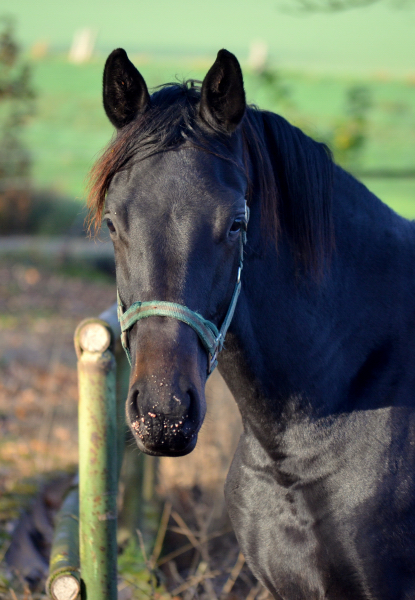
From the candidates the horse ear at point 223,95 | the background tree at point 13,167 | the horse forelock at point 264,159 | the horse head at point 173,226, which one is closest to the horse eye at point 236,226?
the horse head at point 173,226

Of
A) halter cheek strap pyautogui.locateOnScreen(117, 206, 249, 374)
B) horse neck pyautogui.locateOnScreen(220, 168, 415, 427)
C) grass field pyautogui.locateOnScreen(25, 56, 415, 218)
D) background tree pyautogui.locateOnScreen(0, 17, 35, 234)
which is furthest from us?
grass field pyautogui.locateOnScreen(25, 56, 415, 218)

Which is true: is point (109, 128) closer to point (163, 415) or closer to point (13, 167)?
point (13, 167)

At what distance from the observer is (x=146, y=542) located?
418 cm

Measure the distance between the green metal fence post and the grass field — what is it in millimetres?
11317

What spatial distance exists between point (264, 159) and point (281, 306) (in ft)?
1.83

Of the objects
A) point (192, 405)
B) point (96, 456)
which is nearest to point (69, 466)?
point (96, 456)

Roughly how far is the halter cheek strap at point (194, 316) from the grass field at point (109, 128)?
37.6 feet

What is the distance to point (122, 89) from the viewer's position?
2.06 metres

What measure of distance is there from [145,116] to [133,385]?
0.98 meters

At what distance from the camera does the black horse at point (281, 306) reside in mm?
1831

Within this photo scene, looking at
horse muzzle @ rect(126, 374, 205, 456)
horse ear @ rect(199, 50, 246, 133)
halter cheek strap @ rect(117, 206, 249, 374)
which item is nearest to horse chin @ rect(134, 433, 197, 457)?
horse muzzle @ rect(126, 374, 205, 456)

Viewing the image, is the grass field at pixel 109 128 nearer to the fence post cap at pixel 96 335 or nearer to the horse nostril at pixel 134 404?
the fence post cap at pixel 96 335

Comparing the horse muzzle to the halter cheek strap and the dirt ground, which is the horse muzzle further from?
the dirt ground

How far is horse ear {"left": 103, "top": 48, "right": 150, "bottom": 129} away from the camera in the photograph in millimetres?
2033
